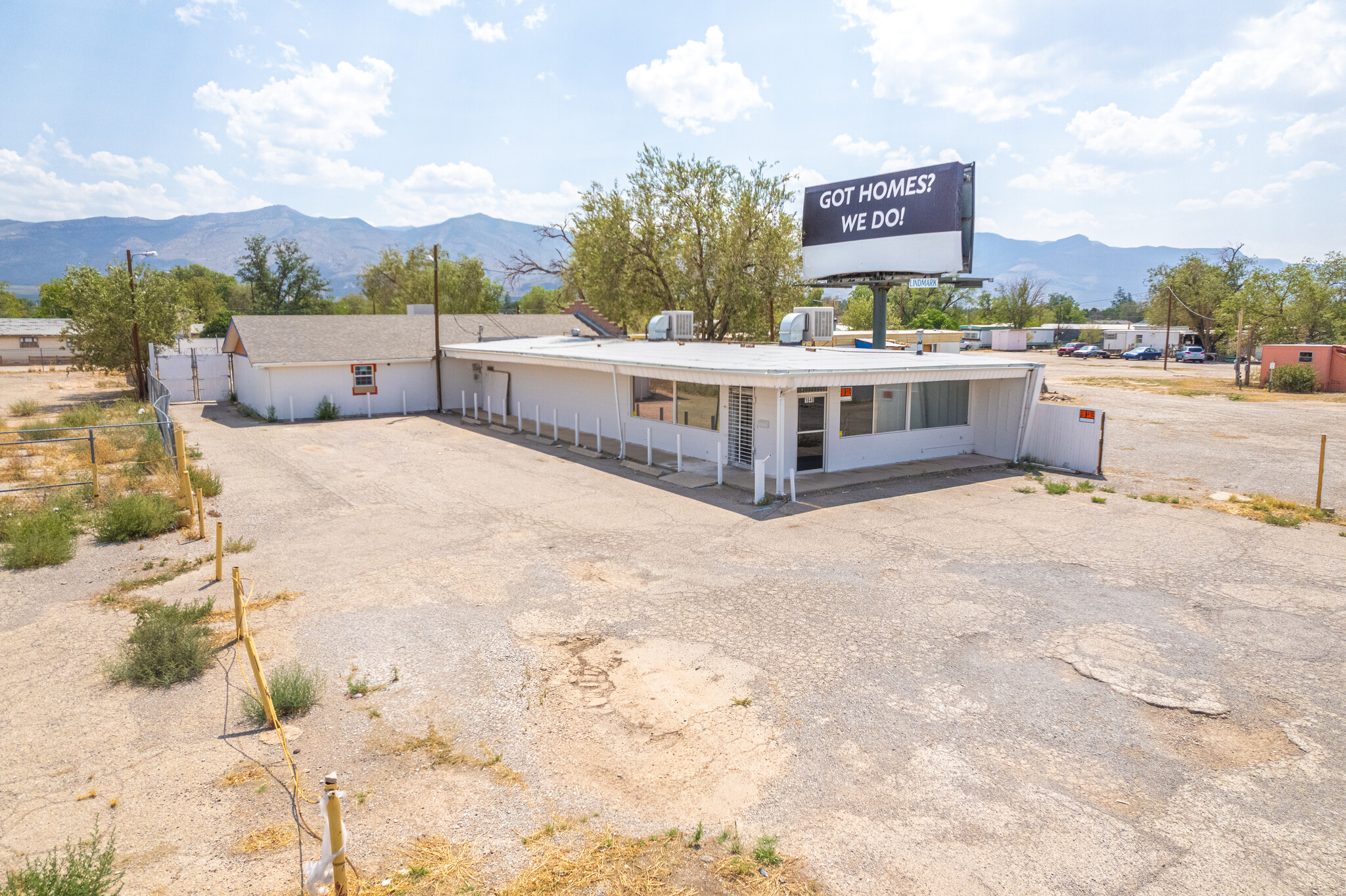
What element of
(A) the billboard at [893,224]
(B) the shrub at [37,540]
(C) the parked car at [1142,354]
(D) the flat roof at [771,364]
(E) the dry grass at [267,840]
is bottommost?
(E) the dry grass at [267,840]

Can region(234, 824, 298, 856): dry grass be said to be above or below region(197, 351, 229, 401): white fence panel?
below

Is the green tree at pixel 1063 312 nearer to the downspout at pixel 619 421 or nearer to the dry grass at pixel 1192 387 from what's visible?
the dry grass at pixel 1192 387

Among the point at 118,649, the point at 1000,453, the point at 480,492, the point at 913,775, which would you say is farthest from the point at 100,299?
the point at 913,775

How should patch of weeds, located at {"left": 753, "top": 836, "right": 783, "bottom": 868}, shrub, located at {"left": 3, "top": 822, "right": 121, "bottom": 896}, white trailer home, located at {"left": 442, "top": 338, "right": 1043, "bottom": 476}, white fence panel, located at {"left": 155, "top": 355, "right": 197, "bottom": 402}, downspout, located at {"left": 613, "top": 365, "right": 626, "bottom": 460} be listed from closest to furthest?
shrub, located at {"left": 3, "top": 822, "right": 121, "bottom": 896}
patch of weeds, located at {"left": 753, "top": 836, "right": 783, "bottom": 868}
white trailer home, located at {"left": 442, "top": 338, "right": 1043, "bottom": 476}
downspout, located at {"left": 613, "top": 365, "right": 626, "bottom": 460}
white fence panel, located at {"left": 155, "top": 355, "right": 197, "bottom": 402}

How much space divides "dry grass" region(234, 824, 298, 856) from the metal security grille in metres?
13.8

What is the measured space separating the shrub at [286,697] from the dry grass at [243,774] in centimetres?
71

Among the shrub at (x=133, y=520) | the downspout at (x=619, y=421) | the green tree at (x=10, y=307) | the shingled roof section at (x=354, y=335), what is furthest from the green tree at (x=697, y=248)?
the green tree at (x=10, y=307)

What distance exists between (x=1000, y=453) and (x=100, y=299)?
123ft

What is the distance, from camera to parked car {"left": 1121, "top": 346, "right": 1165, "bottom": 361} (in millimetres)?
69375

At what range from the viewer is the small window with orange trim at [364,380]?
30.4 metres

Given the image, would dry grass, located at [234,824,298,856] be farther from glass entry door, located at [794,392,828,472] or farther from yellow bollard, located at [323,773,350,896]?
glass entry door, located at [794,392,828,472]

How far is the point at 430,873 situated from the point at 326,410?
27519 mm

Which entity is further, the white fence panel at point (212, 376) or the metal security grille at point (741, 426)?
the white fence panel at point (212, 376)

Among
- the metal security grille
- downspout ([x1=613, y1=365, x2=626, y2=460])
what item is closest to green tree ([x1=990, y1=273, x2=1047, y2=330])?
downspout ([x1=613, y1=365, x2=626, y2=460])
